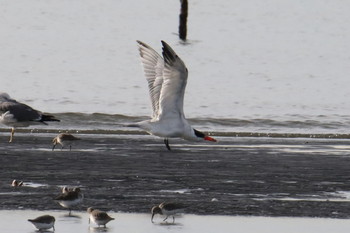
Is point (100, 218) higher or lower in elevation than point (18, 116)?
lower

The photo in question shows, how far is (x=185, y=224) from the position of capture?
41.6 feet

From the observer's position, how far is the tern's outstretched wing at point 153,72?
21344 mm

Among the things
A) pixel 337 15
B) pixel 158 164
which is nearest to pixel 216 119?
pixel 158 164

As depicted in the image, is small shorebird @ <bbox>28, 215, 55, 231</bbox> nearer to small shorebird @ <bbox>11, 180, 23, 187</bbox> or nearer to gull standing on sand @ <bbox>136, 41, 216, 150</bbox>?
small shorebird @ <bbox>11, 180, 23, 187</bbox>

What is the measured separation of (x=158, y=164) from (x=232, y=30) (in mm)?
37150

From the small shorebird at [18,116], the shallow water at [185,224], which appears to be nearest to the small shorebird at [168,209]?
the shallow water at [185,224]

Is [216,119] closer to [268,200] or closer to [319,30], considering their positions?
[268,200]

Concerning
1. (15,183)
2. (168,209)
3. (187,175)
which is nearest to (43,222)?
(168,209)

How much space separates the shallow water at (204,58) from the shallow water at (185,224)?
14.5 metres

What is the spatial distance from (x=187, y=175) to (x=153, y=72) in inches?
198

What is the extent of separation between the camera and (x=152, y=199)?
1436 cm

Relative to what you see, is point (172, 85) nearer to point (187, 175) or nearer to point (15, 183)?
point (187, 175)

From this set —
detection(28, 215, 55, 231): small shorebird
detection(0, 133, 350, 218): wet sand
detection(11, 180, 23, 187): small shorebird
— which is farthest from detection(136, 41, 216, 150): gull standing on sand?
detection(28, 215, 55, 231): small shorebird

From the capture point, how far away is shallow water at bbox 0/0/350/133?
3151 centimetres
